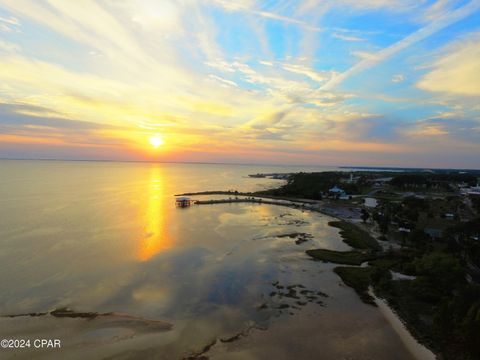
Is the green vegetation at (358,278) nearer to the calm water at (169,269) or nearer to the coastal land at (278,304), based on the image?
the coastal land at (278,304)

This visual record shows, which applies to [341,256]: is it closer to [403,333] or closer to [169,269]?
[403,333]

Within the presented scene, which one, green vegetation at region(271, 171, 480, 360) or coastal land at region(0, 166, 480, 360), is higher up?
green vegetation at region(271, 171, 480, 360)

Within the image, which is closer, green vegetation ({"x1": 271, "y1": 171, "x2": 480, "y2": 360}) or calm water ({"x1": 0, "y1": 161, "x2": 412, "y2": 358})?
green vegetation ({"x1": 271, "y1": 171, "x2": 480, "y2": 360})

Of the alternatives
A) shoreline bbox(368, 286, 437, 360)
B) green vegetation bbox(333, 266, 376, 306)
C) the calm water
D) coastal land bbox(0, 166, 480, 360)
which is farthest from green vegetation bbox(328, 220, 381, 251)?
shoreline bbox(368, 286, 437, 360)

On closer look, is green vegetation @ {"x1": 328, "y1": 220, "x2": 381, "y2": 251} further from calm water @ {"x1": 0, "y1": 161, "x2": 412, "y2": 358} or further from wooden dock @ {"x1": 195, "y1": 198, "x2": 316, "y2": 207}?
wooden dock @ {"x1": 195, "y1": 198, "x2": 316, "y2": 207}

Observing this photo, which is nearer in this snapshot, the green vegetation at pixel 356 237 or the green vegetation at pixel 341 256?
the green vegetation at pixel 341 256

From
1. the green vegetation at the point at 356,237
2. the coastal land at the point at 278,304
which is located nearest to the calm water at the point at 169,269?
the coastal land at the point at 278,304
